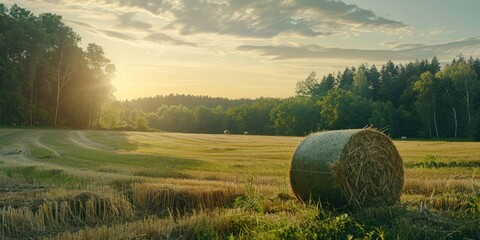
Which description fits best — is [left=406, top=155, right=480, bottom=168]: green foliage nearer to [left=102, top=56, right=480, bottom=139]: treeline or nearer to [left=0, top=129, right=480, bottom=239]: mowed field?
[left=0, top=129, right=480, bottom=239]: mowed field

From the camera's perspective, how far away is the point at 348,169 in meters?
11.0

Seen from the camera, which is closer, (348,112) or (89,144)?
(89,144)

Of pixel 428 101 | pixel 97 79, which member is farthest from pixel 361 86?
pixel 97 79

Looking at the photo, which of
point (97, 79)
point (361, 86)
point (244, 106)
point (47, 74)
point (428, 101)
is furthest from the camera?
point (244, 106)

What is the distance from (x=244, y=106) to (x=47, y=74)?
61.2 m

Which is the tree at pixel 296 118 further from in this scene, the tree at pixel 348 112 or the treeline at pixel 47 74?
the treeline at pixel 47 74

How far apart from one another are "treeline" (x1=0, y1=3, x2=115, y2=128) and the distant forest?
0.11m

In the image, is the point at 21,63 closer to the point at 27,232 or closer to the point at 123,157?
the point at 123,157

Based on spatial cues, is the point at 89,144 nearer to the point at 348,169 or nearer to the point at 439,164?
the point at 439,164

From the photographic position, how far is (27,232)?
353 inches

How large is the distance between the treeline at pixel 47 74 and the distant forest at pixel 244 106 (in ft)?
0.37

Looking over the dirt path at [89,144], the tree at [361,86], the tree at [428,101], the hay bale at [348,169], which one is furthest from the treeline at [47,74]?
the hay bale at [348,169]

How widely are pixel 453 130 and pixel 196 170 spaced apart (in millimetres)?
72076

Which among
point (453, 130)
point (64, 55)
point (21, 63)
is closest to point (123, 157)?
point (21, 63)
